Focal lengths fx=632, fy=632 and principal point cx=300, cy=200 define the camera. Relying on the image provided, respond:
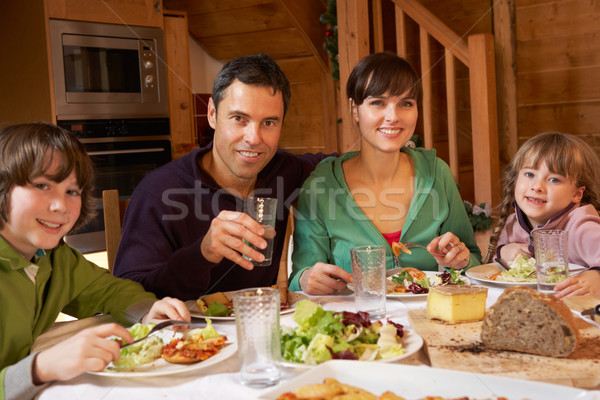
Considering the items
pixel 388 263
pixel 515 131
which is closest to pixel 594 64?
pixel 515 131

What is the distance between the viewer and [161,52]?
4.32 meters

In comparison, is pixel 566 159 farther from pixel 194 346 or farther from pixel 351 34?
pixel 351 34

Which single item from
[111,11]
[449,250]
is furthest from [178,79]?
[449,250]

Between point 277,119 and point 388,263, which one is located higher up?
point 277,119

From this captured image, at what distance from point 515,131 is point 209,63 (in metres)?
2.71

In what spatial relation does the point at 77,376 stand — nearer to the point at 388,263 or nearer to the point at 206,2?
the point at 388,263

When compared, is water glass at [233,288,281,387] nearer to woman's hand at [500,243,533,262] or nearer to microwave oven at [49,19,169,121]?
woman's hand at [500,243,533,262]

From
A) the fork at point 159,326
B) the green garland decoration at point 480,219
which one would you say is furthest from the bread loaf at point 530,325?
the green garland decoration at point 480,219

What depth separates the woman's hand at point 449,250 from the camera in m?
1.70

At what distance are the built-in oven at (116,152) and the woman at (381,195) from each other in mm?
2291

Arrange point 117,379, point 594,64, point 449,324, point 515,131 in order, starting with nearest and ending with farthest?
point 117,379 → point 449,324 → point 594,64 → point 515,131

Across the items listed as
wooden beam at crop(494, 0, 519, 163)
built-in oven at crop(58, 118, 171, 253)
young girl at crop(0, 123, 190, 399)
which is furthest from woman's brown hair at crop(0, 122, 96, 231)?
wooden beam at crop(494, 0, 519, 163)

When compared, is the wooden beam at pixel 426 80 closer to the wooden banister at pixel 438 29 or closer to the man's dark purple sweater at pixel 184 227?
the wooden banister at pixel 438 29

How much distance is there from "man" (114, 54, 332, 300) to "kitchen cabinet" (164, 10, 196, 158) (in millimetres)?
2443
